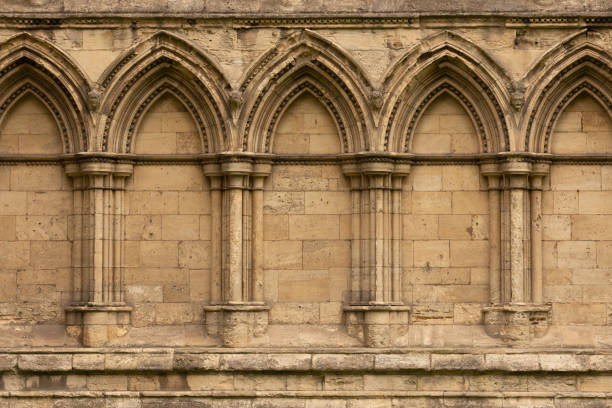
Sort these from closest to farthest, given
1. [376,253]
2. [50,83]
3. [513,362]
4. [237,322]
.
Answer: [513,362]
[237,322]
[376,253]
[50,83]

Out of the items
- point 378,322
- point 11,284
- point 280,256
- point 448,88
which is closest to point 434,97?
point 448,88

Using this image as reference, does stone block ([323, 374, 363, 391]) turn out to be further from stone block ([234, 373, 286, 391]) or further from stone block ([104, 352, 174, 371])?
stone block ([104, 352, 174, 371])

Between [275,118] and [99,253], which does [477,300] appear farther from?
[99,253]

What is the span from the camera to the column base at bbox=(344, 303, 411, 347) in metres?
19.0

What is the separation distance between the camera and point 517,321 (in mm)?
18953

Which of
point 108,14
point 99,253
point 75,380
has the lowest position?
point 75,380

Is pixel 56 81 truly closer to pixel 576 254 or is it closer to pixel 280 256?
pixel 280 256

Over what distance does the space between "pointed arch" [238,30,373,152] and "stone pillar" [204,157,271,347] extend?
1.45ft

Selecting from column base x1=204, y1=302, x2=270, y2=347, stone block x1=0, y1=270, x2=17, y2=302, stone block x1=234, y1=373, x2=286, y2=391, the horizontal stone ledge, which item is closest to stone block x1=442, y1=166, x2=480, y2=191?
the horizontal stone ledge

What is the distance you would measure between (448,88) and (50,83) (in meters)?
5.34

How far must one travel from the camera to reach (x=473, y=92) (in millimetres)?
19234

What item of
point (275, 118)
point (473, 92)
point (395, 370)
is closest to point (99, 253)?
point (275, 118)

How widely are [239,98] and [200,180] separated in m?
1.29

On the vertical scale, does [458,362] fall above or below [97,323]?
below
